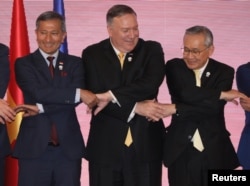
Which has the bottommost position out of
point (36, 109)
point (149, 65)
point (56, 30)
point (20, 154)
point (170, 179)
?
point (170, 179)

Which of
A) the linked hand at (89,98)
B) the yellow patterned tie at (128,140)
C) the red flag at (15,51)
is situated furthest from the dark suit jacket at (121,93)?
the red flag at (15,51)

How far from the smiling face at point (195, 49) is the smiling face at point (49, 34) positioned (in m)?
0.92

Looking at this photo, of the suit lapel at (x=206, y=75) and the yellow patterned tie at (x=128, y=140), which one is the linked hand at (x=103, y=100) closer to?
the yellow patterned tie at (x=128, y=140)

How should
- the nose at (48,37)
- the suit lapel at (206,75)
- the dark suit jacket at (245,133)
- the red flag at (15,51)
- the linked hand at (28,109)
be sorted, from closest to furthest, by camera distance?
1. the linked hand at (28,109)
2. the nose at (48,37)
3. the suit lapel at (206,75)
4. the dark suit jacket at (245,133)
5. the red flag at (15,51)

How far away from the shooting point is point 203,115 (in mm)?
3725

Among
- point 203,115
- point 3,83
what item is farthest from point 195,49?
point 3,83

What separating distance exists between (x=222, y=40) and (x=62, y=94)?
8.15 feet

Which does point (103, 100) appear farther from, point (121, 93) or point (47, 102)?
Answer: point (47, 102)

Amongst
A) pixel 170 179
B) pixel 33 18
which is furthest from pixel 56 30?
pixel 33 18

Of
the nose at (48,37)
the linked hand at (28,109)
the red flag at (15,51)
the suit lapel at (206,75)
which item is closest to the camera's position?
the linked hand at (28,109)

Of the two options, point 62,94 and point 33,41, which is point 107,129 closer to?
point 62,94

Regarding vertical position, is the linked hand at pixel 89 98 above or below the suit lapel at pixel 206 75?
below

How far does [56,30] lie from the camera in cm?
367

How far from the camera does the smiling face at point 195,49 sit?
12.2ft
